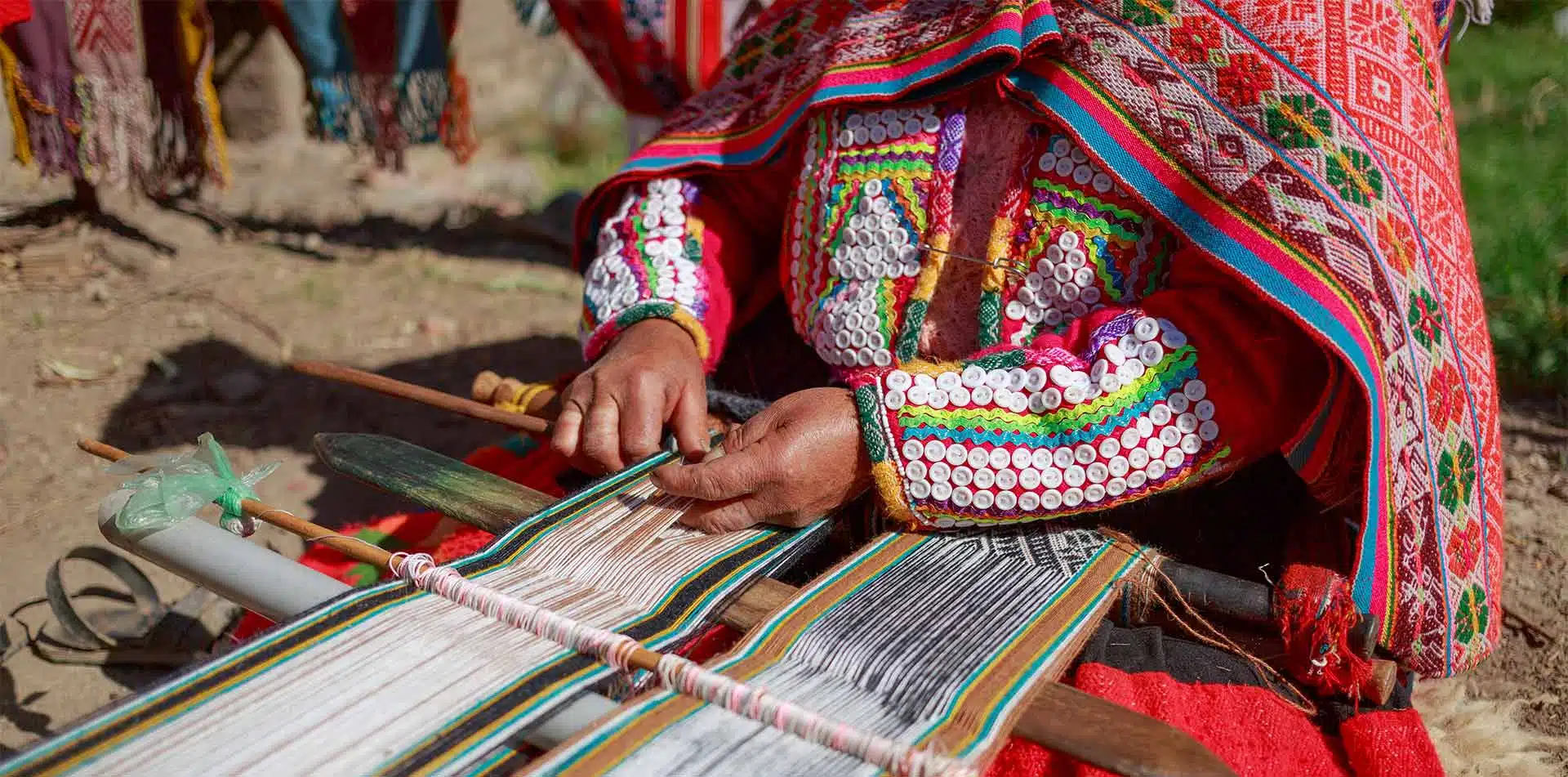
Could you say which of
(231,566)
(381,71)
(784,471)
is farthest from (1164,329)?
(381,71)

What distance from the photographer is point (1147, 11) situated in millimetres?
1525

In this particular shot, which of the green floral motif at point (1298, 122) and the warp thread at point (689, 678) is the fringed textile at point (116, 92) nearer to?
the warp thread at point (689, 678)

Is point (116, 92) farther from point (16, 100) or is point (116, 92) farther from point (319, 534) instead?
point (319, 534)

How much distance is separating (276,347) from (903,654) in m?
2.72

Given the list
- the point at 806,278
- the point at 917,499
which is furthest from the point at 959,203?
the point at 917,499

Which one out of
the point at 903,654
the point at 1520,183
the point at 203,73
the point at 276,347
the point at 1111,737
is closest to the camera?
the point at 1111,737

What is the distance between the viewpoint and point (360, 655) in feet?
3.70

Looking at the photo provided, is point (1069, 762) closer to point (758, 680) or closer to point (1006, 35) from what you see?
point (758, 680)

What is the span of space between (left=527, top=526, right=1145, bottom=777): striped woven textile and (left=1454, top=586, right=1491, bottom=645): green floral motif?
16.5 inches

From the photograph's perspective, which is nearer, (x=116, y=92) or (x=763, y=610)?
(x=763, y=610)

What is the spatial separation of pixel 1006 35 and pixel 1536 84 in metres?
5.17

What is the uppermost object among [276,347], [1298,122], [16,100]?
[1298,122]

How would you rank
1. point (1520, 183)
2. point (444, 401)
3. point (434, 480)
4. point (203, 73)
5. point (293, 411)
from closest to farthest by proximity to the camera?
point (434, 480), point (444, 401), point (293, 411), point (203, 73), point (1520, 183)

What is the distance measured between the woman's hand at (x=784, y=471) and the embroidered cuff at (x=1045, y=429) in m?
0.05
